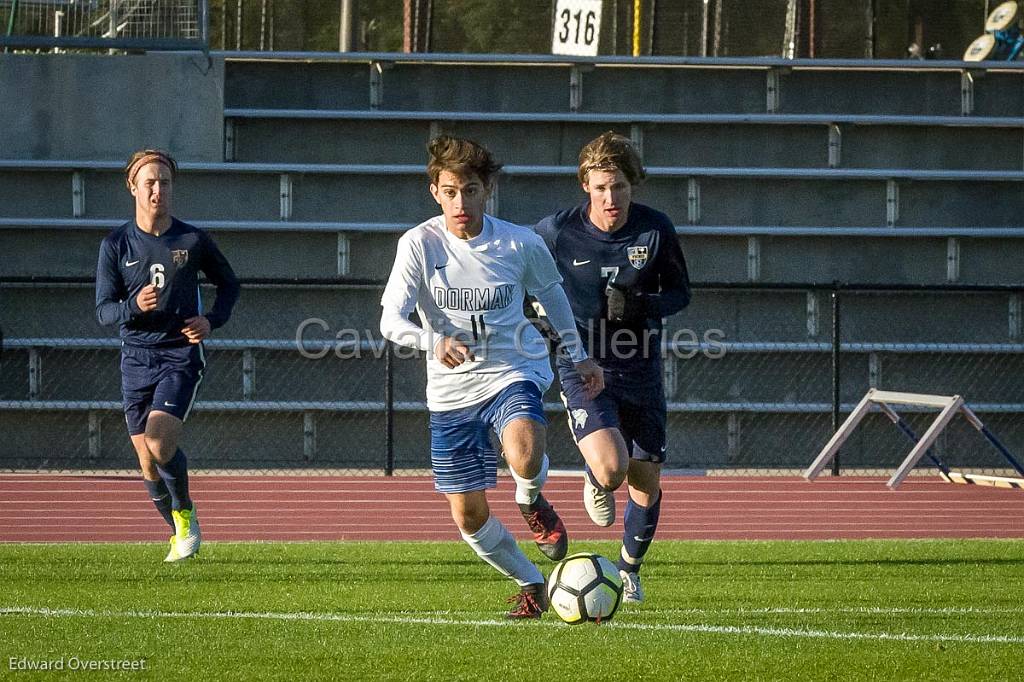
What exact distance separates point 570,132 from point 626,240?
29.1 ft

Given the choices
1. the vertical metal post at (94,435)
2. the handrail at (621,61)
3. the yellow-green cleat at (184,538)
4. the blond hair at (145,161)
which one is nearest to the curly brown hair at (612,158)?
the blond hair at (145,161)

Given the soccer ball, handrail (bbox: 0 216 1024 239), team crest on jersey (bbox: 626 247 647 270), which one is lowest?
the soccer ball

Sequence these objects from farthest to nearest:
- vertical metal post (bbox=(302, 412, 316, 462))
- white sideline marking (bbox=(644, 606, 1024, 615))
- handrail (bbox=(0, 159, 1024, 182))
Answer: handrail (bbox=(0, 159, 1024, 182)), vertical metal post (bbox=(302, 412, 316, 462)), white sideline marking (bbox=(644, 606, 1024, 615))

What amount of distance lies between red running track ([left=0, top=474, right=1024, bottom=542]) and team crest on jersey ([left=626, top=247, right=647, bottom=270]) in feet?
9.60

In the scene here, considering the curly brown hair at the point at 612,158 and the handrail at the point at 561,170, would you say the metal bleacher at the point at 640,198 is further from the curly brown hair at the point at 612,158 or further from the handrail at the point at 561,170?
the curly brown hair at the point at 612,158

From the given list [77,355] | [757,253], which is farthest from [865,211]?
[77,355]

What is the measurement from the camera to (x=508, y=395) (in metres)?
5.97

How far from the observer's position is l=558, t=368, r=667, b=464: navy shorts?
689 cm

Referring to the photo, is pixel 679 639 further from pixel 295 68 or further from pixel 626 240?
pixel 295 68

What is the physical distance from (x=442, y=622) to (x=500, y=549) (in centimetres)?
45

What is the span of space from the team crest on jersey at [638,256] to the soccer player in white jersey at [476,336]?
0.94 meters
